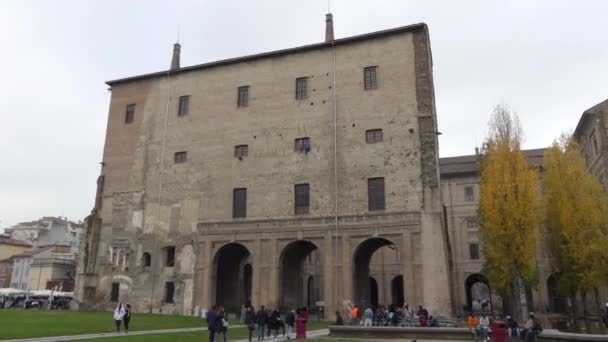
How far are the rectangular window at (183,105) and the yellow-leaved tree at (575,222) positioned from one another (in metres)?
25.9

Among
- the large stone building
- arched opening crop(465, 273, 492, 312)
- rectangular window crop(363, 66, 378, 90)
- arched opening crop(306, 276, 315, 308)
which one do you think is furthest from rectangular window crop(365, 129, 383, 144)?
arched opening crop(465, 273, 492, 312)

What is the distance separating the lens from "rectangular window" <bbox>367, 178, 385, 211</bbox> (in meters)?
28.5

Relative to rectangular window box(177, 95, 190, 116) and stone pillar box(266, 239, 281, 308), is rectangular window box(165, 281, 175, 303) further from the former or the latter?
rectangular window box(177, 95, 190, 116)

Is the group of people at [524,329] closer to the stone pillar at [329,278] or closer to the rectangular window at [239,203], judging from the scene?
the stone pillar at [329,278]

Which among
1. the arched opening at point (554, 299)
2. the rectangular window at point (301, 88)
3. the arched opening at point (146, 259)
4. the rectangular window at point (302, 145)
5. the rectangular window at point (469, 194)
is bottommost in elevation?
the arched opening at point (554, 299)

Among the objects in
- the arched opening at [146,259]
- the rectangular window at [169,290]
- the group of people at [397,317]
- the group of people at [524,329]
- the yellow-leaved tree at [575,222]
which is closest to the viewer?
the group of people at [524,329]

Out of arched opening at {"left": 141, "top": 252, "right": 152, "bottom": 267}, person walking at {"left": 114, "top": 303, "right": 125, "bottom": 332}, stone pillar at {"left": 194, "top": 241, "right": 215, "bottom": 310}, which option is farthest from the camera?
arched opening at {"left": 141, "top": 252, "right": 152, "bottom": 267}

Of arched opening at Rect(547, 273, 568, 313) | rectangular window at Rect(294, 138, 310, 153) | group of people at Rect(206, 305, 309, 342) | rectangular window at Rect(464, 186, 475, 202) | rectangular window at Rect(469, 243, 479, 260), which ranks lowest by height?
group of people at Rect(206, 305, 309, 342)

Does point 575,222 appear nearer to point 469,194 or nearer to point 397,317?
point 397,317

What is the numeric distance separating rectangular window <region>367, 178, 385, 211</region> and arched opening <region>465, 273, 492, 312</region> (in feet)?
82.0

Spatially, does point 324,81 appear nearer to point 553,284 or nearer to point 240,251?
point 240,251

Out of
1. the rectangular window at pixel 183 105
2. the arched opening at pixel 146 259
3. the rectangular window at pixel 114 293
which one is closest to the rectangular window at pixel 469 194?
the rectangular window at pixel 183 105

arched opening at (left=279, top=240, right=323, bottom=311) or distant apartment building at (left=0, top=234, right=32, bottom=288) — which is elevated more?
distant apartment building at (left=0, top=234, right=32, bottom=288)

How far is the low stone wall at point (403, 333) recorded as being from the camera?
17.4m
